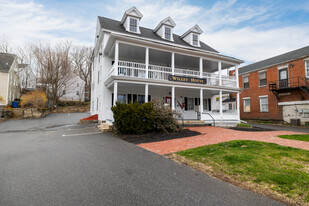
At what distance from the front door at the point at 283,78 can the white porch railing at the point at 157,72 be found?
7393 mm

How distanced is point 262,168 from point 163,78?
9.58 meters

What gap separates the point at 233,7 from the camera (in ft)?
40.4

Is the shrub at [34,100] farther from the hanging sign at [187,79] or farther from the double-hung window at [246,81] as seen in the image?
the double-hung window at [246,81]

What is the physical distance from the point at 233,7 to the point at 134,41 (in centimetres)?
823

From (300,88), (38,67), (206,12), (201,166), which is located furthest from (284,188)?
(38,67)

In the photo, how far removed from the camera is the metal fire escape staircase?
53.3ft

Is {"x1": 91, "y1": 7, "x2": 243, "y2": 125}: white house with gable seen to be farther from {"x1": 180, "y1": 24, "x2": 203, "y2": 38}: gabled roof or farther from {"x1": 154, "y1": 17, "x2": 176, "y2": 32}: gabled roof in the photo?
{"x1": 180, "y1": 24, "x2": 203, "y2": 38}: gabled roof

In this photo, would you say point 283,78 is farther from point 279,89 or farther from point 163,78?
point 163,78

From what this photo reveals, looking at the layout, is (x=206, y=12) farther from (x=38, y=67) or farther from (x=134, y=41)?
(x=38, y=67)

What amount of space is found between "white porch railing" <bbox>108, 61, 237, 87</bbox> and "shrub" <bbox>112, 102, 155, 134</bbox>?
3201 mm

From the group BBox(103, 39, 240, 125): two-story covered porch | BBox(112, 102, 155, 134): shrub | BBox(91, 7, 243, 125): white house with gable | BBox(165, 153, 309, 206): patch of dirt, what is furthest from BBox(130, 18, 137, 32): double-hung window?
BBox(165, 153, 309, 206): patch of dirt

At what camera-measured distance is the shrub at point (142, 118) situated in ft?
28.7

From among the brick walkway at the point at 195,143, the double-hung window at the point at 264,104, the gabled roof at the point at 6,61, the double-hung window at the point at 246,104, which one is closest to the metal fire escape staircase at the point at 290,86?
the double-hung window at the point at 264,104

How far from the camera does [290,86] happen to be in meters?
17.5
